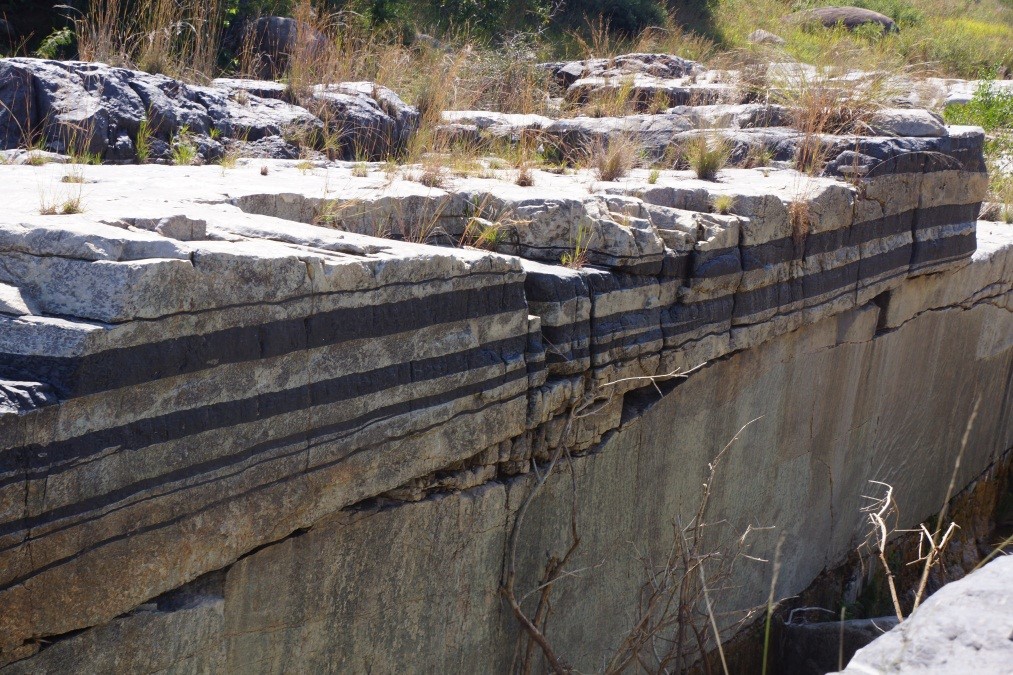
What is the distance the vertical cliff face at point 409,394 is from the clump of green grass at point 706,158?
0.39 feet

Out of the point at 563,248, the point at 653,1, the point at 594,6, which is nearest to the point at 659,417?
the point at 563,248

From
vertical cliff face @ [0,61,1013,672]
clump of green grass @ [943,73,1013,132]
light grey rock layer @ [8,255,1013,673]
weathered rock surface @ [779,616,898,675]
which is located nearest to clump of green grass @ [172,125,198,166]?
vertical cliff face @ [0,61,1013,672]

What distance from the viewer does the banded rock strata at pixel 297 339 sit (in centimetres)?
189

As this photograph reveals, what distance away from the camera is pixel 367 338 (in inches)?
95.6

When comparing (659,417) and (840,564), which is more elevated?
(659,417)

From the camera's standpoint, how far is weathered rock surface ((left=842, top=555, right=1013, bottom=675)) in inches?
50.8

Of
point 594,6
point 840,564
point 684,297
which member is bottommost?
point 840,564

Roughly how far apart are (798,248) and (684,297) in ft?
2.71

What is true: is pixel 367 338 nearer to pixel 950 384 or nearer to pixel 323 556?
pixel 323 556

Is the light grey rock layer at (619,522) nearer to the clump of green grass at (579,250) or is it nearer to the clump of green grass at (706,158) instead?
the clump of green grass at (579,250)

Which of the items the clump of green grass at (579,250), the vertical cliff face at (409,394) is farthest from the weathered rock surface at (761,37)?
the clump of green grass at (579,250)

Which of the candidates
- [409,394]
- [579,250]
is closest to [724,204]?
[579,250]

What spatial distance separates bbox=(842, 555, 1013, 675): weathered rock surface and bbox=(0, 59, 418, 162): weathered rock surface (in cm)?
339

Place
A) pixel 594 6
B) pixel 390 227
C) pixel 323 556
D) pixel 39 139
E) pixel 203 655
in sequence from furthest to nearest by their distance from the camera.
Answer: pixel 594 6, pixel 39 139, pixel 390 227, pixel 323 556, pixel 203 655
